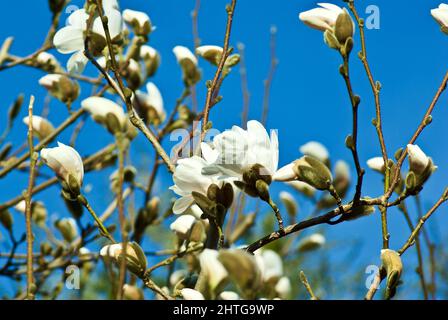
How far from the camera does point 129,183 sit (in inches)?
58.0

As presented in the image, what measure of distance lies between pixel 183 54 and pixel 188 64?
28mm

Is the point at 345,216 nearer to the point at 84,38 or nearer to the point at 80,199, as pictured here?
the point at 80,199

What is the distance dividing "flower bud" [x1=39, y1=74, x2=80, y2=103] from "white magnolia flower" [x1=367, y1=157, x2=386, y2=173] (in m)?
0.70

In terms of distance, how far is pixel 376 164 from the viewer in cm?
105

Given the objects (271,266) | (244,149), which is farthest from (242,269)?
(244,149)

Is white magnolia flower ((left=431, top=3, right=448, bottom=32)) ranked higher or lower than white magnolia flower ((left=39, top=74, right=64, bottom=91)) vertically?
lower

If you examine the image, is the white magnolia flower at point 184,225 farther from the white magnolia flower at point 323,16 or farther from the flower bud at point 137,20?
A: the flower bud at point 137,20

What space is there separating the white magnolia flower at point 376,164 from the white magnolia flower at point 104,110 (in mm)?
400

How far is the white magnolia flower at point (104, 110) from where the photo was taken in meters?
1.12

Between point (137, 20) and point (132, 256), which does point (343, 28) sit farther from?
point (137, 20)

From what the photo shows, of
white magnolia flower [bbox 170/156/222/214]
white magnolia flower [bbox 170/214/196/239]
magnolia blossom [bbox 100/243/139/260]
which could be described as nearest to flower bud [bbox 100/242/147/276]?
magnolia blossom [bbox 100/243/139/260]

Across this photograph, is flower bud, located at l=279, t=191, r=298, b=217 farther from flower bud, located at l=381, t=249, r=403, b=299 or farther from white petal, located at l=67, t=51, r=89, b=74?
flower bud, located at l=381, t=249, r=403, b=299

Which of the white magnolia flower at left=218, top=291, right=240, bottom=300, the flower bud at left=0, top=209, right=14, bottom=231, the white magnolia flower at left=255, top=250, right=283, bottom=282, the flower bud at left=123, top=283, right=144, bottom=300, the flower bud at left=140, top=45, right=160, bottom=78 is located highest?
the flower bud at left=140, top=45, right=160, bottom=78

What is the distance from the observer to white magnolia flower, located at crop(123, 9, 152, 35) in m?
1.39
